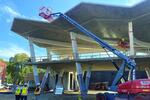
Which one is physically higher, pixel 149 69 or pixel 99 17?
pixel 99 17

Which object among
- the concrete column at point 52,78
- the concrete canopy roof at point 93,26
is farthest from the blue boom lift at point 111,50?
the concrete column at point 52,78

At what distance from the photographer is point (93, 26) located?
58594 mm

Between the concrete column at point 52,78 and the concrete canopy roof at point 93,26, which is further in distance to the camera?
the concrete column at point 52,78

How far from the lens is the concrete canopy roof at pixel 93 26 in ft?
168

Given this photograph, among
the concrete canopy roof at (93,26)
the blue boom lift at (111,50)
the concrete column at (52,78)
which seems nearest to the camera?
A: the blue boom lift at (111,50)

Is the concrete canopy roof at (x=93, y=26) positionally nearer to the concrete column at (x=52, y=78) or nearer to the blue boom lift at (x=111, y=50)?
the concrete column at (x=52, y=78)

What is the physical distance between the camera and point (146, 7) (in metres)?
48.6

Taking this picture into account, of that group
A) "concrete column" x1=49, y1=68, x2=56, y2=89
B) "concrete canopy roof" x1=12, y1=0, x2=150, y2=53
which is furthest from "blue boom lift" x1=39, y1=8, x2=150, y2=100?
"concrete column" x1=49, y1=68, x2=56, y2=89

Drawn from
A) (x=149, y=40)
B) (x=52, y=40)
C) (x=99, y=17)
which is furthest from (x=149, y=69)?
(x=52, y=40)

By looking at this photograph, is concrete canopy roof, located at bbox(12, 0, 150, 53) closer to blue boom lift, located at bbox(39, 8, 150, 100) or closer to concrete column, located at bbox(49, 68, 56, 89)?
concrete column, located at bbox(49, 68, 56, 89)

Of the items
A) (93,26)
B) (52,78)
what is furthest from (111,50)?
(52,78)

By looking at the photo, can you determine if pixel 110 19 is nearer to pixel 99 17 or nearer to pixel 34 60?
pixel 99 17

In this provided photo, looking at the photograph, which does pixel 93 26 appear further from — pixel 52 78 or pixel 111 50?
pixel 111 50

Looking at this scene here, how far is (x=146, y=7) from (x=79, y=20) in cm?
1237
